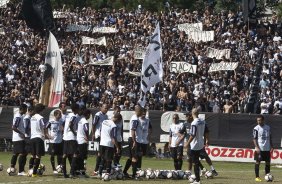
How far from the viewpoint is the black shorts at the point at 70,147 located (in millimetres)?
29406

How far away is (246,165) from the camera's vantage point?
1555 inches

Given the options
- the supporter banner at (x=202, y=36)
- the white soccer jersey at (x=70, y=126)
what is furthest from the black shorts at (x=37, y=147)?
the supporter banner at (x=202, y=36)

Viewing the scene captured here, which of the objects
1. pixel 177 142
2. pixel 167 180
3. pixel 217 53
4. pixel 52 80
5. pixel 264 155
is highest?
pixel 217 53

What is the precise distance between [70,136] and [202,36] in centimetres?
2337

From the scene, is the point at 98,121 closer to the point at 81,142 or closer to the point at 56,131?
the point at 56,131

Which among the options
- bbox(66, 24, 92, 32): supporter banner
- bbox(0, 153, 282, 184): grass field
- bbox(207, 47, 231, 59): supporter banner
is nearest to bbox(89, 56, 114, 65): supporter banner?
bbox(207, 47, 231, 59): supporter banner

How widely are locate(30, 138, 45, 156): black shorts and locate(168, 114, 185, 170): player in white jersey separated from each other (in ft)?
14.9

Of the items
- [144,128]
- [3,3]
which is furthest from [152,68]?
[3,3]

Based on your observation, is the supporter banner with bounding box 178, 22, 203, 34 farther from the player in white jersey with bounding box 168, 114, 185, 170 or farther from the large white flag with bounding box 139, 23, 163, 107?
the player in white jersey with bounding box 168, 114, 185, 170

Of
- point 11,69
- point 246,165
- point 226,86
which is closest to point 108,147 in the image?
point 246,165

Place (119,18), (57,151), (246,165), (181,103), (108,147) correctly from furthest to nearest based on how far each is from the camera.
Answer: (119,18) < (181,103) < (246,165) < (57,151) < (108,147)

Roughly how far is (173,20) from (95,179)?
26.3 meters

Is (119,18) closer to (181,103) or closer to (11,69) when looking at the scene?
(11,69)

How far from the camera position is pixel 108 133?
28.7 meters
